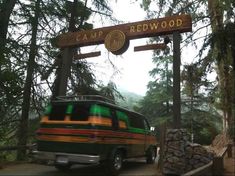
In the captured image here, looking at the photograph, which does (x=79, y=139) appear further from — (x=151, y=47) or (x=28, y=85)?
(x=28, y=85)

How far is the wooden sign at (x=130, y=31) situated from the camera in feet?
46.4

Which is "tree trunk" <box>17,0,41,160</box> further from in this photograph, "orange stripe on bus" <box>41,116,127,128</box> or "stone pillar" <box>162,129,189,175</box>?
"stone pillar" <box>162,129,189,175</box>

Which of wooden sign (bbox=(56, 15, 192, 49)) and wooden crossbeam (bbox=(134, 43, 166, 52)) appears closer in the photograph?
wooden sign (bbox=(56, 15, 192, 49))

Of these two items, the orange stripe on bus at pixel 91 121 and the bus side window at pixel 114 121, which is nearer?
the orange stripe on bus at pixel 91 121

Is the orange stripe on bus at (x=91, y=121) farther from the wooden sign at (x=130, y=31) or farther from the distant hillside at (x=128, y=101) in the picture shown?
the wooden sign at (x=130, y=31)

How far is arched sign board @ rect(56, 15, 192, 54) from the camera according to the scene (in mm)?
14148

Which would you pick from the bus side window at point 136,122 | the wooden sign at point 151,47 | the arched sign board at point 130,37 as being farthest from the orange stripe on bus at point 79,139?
the wooden sign at point 151,47

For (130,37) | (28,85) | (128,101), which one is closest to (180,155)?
(130,37)

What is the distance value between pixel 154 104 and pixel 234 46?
3650 cm

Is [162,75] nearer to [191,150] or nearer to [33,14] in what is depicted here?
[33,14]

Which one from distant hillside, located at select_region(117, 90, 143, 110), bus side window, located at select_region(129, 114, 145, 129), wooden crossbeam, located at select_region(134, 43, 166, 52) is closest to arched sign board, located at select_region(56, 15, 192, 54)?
wooden crossbeam, located at select_region(134, 43, 166, 52)

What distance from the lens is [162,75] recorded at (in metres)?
52.5

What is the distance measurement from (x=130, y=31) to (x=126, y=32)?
0.52 feet

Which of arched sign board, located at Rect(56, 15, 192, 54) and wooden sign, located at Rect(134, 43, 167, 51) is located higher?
arched sign board, located at Rect(56, 15, 192, 54)
